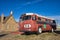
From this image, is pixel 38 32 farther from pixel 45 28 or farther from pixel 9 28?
pixel 9 28

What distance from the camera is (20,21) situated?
19.4m

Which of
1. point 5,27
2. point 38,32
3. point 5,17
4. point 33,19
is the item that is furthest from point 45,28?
point 5,17

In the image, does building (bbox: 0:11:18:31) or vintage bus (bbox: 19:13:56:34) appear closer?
vintage bus (bbox: 19:13:56:34)

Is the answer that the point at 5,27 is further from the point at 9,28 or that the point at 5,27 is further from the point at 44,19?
the point at 44,19

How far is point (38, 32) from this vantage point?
19.1 metres

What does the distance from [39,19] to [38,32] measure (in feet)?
6.29

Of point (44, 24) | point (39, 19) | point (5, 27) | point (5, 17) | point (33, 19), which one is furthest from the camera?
point (5, 17)

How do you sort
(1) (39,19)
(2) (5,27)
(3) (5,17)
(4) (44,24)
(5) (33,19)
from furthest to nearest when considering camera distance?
1. (3) (5,17)
2. (2) (5,27)
3. (4) (44,24)
4. (1) (39,19)
5. (5) (33,19)

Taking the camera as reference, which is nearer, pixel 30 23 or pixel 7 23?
pixel 30 23

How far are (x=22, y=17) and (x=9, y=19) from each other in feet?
115

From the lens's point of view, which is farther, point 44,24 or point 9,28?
point 9,28

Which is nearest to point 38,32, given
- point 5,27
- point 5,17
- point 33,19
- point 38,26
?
point 38,26

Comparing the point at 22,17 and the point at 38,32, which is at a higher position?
the point at 22,17

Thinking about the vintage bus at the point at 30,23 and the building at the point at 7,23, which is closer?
the vintage bus at the point at 30,23
